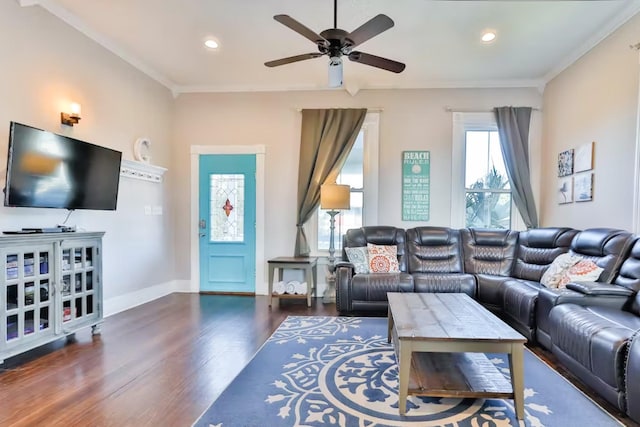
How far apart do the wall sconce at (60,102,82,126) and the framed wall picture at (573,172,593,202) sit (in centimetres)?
528

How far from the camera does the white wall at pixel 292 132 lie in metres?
4.79

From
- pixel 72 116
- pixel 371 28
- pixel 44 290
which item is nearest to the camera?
pixel 371 28

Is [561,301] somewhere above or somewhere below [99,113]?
below

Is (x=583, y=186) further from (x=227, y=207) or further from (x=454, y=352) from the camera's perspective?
(x=227, y=207)

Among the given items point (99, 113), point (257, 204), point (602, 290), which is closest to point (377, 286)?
point (602, 290)

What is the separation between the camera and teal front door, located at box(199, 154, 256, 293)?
497cm

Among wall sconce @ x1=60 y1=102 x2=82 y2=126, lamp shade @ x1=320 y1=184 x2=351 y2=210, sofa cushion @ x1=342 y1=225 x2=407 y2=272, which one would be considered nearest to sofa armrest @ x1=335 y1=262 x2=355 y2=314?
sofa cushion @ x1=342 y1=225 x2=407 y2=272

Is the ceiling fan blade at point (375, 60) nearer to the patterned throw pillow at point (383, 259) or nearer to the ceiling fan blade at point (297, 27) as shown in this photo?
the ceiling fan blade at point (297, 27)

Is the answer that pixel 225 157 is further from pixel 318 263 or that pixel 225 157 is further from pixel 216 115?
pixel 318 263

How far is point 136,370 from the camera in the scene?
97.8 inches

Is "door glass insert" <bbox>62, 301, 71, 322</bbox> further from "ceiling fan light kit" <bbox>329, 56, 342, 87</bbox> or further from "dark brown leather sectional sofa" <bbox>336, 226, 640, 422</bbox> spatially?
"ceiling fan light kit" <bbox>329, 56, 342, 87</bbox>

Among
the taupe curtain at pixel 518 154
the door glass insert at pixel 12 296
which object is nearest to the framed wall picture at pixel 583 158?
the taupe curtain at pixel 518 154

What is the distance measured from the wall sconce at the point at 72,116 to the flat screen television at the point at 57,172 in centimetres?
35

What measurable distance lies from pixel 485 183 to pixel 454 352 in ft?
11.0
